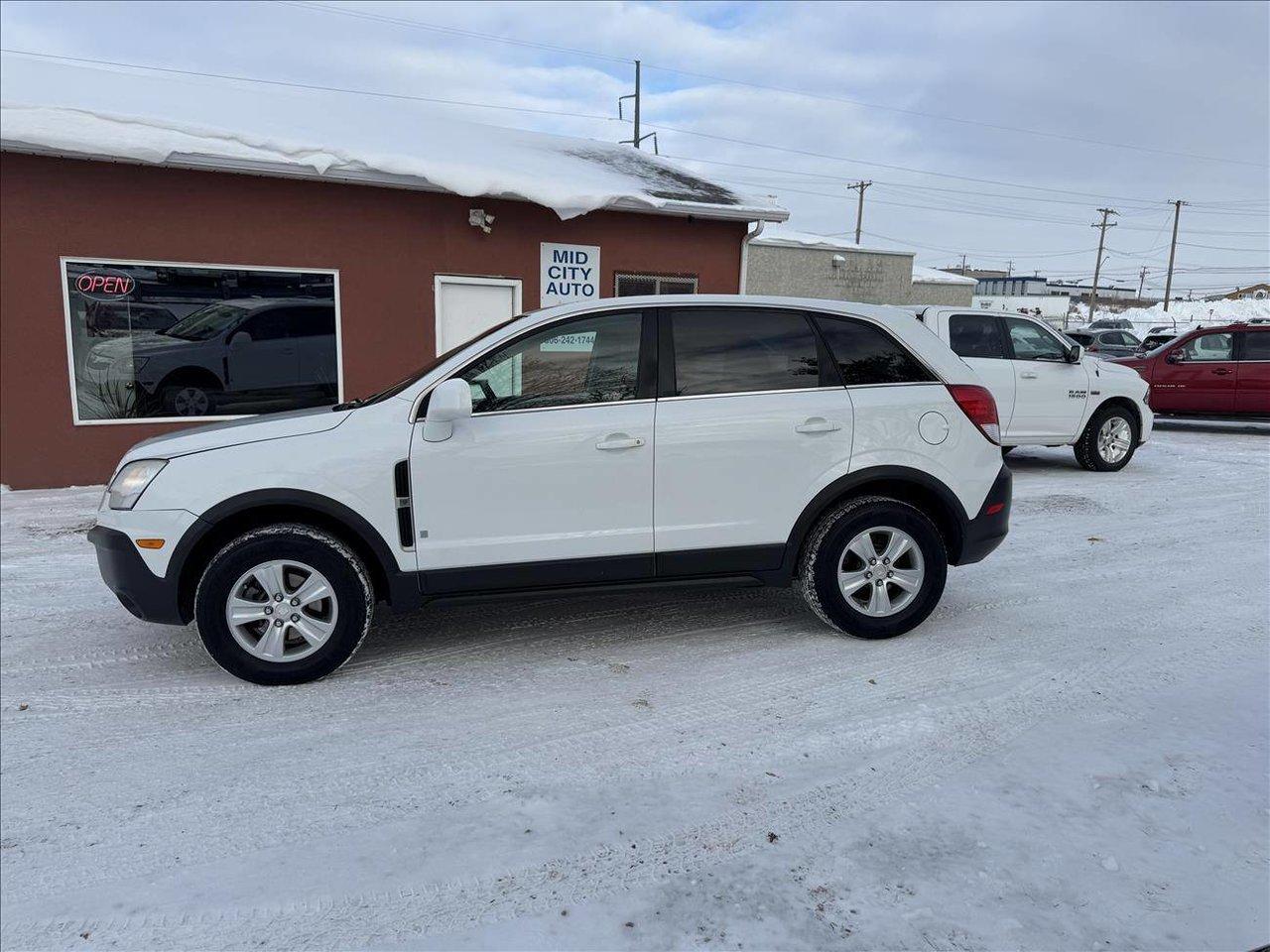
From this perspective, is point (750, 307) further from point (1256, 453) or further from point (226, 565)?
point (1256, 453)

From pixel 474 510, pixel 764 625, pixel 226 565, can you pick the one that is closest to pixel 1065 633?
pixel 764 625

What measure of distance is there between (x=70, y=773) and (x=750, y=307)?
373cm

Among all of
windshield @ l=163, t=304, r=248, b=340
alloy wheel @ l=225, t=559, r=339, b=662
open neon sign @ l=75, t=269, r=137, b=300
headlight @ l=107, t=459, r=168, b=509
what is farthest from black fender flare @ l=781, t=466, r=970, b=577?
open neon sign @ l=75, t=269, r=137, b=300

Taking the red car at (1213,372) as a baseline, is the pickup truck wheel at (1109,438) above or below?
below

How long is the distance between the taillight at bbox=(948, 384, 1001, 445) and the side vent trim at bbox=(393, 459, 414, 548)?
9.63ft

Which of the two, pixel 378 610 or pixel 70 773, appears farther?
pixel 378 610

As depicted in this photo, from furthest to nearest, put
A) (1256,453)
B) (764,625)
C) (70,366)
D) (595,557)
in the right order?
(1256,453)
(70,366)
(764,625)
(595,557)

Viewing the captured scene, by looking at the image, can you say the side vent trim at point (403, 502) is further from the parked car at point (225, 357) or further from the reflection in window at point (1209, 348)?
the reflection in window at point (1209, 348)

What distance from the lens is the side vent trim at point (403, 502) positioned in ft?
13.0

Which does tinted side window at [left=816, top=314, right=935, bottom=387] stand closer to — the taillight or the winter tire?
the taillight

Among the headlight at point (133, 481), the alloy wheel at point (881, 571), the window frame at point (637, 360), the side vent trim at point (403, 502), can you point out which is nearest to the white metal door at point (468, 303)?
the window frame at point (637, 360)

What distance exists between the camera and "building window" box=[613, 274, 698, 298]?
11.4 metres

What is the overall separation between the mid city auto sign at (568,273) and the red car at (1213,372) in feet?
30.8

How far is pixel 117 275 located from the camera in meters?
8.70
